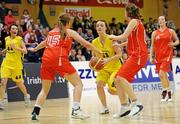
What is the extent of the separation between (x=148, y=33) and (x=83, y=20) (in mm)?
3702

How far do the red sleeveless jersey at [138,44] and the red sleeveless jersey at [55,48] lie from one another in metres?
1.20

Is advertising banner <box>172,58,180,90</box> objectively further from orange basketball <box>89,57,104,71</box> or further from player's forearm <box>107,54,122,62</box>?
orange basketball <box>89,57,104,71</box>

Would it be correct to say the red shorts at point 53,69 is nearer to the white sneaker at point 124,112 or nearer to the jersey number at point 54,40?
the jersey number at point 54,40

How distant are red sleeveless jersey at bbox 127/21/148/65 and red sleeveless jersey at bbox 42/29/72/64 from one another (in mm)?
1201

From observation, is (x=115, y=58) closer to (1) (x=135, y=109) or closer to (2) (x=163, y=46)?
(1) (x=135, y=109)

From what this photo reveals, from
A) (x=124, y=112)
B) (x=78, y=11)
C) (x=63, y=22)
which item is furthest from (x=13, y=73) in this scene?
(x=78, y=11)

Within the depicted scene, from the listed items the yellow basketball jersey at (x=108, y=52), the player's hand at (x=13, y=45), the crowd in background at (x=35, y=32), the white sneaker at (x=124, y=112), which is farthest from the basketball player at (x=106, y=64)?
the crowd in background at (x=35, y=32)

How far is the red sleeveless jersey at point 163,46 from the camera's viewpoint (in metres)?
14.0

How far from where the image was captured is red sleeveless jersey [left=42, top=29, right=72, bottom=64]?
9.43m

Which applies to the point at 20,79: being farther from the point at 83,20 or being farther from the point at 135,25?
the point at 83,20

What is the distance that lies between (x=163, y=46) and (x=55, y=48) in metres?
5.32

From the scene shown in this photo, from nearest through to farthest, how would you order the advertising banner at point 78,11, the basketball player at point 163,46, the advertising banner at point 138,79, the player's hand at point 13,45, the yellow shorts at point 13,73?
the player's hand at point 13,45, the yellow shorts at point 13,73, the basketball player at point 163,46, the advertising banner at point 138,79, the advertising banner at point 78,11

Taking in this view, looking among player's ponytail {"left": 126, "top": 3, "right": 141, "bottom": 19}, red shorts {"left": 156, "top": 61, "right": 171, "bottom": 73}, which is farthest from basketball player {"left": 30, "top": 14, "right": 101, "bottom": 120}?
red shorts {"left": 156, "top": 61, "right": 171, "bottom": 73}

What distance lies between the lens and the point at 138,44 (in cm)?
957
